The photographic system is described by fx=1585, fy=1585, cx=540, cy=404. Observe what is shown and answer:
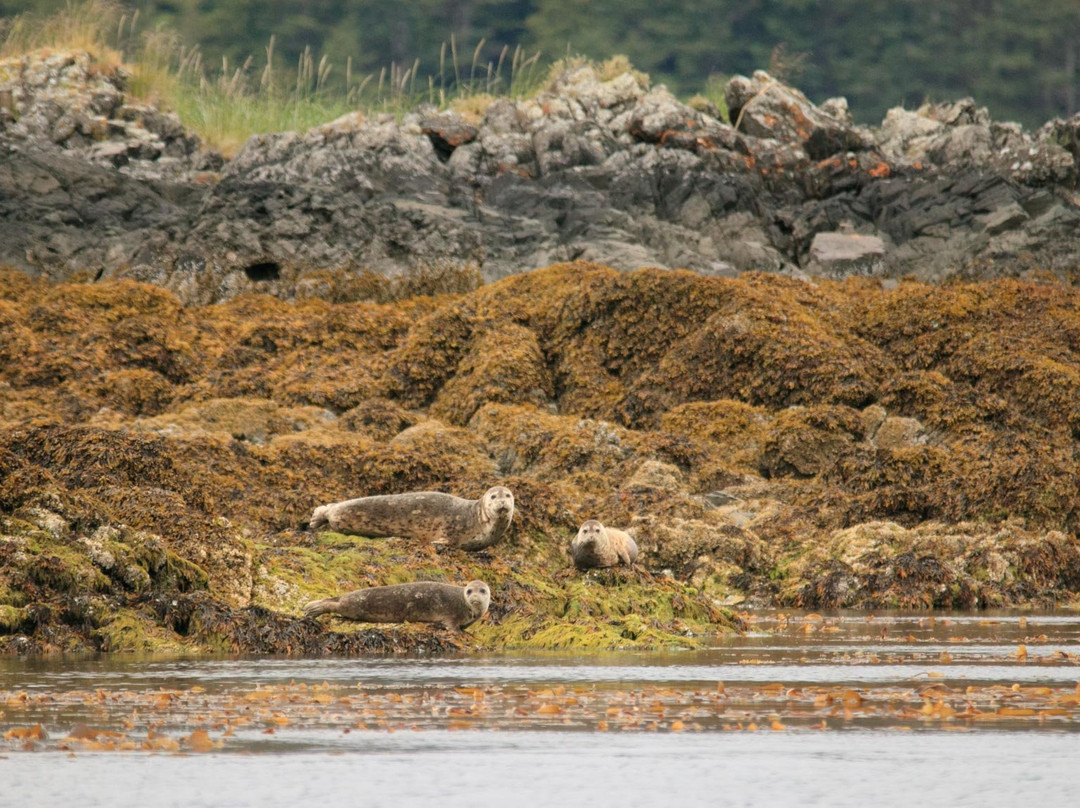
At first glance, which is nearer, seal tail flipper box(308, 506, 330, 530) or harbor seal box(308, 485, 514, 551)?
harbor seal box(308, 485, 514, 551)

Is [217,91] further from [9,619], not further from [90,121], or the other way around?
[9,619]

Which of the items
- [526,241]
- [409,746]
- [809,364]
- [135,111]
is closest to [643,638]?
[409,746]

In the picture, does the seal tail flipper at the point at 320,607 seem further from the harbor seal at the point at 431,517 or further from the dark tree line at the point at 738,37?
the dark tree line at the point at 738,37

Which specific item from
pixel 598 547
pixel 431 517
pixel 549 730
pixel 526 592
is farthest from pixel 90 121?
pixel 549 730

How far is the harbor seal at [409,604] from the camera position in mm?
7723

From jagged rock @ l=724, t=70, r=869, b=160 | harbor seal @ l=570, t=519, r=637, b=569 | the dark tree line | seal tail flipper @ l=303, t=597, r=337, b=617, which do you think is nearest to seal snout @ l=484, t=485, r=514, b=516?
harbor seal @ l=570, t=519, r=637, b=569

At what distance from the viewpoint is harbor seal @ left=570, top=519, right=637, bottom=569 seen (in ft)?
28.3

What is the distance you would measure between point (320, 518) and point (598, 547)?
6.03ft

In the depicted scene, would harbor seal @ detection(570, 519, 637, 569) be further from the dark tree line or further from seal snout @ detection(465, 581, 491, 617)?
the dark tree line

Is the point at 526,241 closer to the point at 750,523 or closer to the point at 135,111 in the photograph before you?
the point at 135,111

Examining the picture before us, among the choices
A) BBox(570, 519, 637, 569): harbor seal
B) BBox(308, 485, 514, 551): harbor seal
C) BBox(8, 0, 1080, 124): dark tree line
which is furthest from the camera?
BBox(8, 0, 1080, 124): dark tree line

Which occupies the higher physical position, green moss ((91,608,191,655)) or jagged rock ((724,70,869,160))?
jagged rock ((724,70,869,160))

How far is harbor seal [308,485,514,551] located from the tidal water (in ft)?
6.11

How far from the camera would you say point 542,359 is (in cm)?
1756
